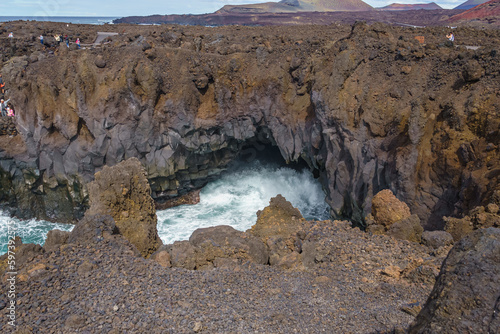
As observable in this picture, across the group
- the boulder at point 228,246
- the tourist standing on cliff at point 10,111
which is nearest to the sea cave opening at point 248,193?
the boulder at point 228,246

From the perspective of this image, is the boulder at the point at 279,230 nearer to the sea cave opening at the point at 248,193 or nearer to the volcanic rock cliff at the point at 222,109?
the volcanic rock cliff at the point at 222,109

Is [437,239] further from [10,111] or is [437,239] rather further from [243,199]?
[10,111]

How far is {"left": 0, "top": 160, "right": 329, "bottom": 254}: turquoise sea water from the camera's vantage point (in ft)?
72.9

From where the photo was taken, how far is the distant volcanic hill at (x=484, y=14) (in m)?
38.2

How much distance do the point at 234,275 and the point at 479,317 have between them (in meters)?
5.47

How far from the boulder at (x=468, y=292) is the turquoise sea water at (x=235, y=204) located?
17493 mm

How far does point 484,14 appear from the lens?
40.5m

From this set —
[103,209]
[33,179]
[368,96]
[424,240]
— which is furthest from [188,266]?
[33,179]

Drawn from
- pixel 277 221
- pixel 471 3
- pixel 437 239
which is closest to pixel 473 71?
pixel 437 239

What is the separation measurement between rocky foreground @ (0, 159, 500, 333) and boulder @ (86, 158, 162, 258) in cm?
3

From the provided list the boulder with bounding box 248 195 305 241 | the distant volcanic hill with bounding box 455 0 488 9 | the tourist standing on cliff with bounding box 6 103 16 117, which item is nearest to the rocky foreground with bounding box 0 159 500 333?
the boulder with bounding box 248 195 305 241

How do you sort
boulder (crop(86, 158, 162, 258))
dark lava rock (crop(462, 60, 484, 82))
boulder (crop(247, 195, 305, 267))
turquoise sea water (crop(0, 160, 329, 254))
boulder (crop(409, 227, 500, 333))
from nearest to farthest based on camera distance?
1. boulder (crop(409, 227, 500, 333))
2. boulder (crop(86, 158, 162, 258))
3. boulder (crop(247, 195, 305, 267))
4. dark lava rock (crop(462, 60, 484, 82))
5. turquoise sea water (crop(0, 160, 329, 254))

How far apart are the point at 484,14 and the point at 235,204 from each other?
121ft

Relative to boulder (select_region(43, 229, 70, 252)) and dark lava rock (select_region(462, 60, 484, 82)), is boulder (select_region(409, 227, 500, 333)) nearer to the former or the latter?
boulder (select_region(43, 229, 70, 252))
